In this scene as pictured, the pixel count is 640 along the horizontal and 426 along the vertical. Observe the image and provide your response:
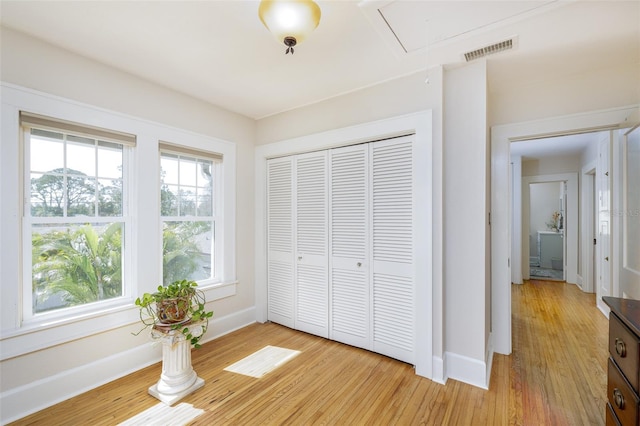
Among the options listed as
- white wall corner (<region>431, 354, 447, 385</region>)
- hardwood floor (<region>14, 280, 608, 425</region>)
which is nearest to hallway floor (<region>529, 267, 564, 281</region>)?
hardwood floor (<region>14, 280, 608, 425</region>)

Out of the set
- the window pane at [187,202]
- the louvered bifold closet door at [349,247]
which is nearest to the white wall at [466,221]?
the louvered bifold closet door at [349,247]

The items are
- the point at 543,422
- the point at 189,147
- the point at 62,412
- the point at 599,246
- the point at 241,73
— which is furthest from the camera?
the point at 599,246

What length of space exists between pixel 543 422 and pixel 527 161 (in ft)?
19.1

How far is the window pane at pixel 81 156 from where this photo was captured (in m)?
2.27

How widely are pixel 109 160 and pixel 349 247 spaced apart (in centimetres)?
234

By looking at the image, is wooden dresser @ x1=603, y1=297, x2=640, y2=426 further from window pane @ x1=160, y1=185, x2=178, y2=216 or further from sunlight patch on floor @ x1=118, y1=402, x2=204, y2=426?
window pane @ x1=160, y1=185, x2=178, y2=216

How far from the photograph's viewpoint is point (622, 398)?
3.92ft

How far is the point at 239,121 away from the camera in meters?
3.50

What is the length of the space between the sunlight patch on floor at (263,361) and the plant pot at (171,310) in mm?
701

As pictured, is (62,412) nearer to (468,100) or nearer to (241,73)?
(241,73)

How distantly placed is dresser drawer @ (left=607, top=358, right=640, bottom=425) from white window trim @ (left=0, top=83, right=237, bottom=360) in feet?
10.2

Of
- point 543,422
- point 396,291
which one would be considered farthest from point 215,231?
point 543,422

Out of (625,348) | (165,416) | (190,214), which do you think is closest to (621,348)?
(625,348)

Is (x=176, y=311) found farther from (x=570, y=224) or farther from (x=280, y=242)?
(x=570, y=224)
